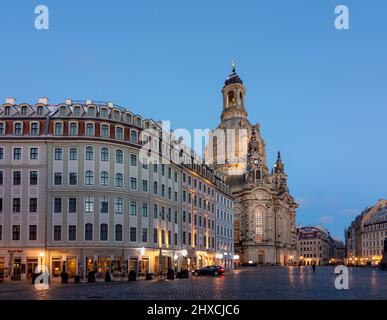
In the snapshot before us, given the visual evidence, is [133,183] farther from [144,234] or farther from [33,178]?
[33,178]

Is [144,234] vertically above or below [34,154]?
below

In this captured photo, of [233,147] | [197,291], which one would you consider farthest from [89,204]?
[233,147]

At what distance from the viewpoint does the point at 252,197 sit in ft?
578

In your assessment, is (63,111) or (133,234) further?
(133,234)

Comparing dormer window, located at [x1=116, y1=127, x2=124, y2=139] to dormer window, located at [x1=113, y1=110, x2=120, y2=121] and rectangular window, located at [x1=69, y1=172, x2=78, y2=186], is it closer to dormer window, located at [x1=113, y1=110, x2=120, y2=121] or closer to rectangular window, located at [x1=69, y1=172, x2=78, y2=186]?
dormer window, located at [x1=113, y1=110, x2=120, y2=121]

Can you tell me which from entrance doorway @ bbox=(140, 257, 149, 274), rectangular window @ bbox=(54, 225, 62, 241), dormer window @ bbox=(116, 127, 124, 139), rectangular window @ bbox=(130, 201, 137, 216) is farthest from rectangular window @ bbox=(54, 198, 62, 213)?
entrance doorway @ bbox=(140, 257, 149, 274)

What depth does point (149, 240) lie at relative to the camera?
6888cm

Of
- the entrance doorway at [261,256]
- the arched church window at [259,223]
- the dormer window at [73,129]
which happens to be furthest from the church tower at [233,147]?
the dormer window at [73,129]

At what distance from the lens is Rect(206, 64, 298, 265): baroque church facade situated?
17362 centimetres

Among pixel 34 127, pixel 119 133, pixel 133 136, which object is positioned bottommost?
pixel 133 136

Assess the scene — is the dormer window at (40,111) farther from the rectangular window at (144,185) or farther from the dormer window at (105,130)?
the rectangular window at (144,185)

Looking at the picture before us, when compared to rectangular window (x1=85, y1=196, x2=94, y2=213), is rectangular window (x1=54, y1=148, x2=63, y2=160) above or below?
above
